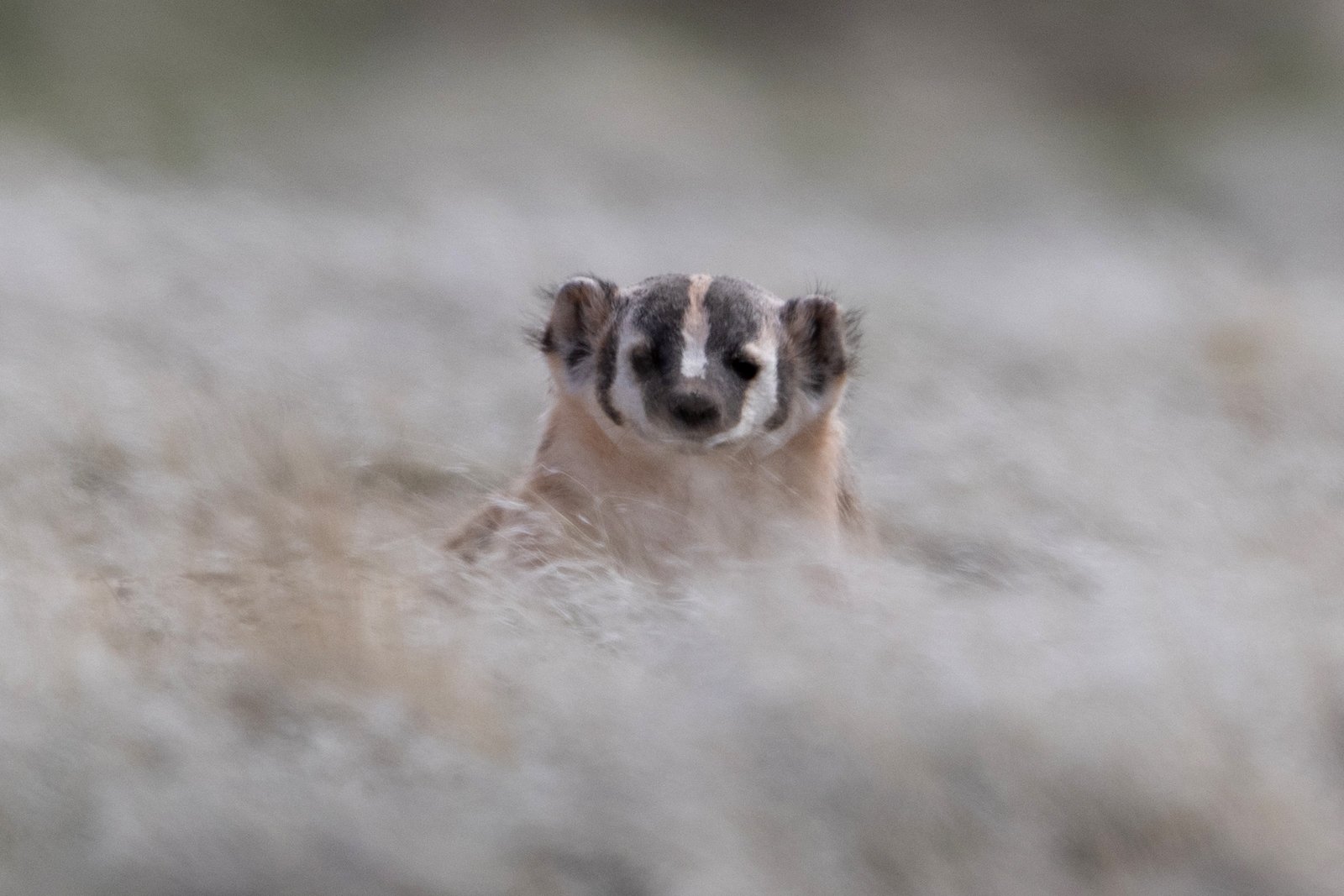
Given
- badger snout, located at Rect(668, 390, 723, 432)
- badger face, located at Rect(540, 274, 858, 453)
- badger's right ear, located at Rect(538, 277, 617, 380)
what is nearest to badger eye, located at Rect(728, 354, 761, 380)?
badger face, located at Rect(540, 274, 858, 453)

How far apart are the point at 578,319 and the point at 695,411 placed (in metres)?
0.49

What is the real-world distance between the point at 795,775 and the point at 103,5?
10.4 metres

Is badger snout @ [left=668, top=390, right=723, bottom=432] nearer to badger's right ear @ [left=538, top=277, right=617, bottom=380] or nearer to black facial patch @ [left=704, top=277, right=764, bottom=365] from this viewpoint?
black facial patch @ [left=704, top=277, right=764, bottom=365]

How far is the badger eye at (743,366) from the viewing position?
9.75ft

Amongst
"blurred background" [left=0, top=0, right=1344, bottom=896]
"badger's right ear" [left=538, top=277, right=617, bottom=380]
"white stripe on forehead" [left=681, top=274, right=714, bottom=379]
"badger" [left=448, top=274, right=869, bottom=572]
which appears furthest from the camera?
"badger's right ear" [left=538, top=277, right=617, bottom=380]

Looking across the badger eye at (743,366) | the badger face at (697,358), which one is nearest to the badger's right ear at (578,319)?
the badger face at (697,358)

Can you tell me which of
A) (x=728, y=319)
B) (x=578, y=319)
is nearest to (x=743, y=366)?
(x=728, y=319)

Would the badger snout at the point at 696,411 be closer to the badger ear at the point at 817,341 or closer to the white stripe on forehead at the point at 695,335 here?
the white stripe on forehead at the point at 695,335

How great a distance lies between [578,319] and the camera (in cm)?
321

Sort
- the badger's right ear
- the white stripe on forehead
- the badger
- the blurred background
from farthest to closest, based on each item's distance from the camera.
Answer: the badger's right ear
the white stripe on forehead
the badger
the blurred background

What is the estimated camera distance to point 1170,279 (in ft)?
22.7

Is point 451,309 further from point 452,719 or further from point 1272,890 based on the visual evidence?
point 1272,890

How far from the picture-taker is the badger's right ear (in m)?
→ 3.18

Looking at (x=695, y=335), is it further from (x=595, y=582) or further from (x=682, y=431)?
(x=595, y=582)
